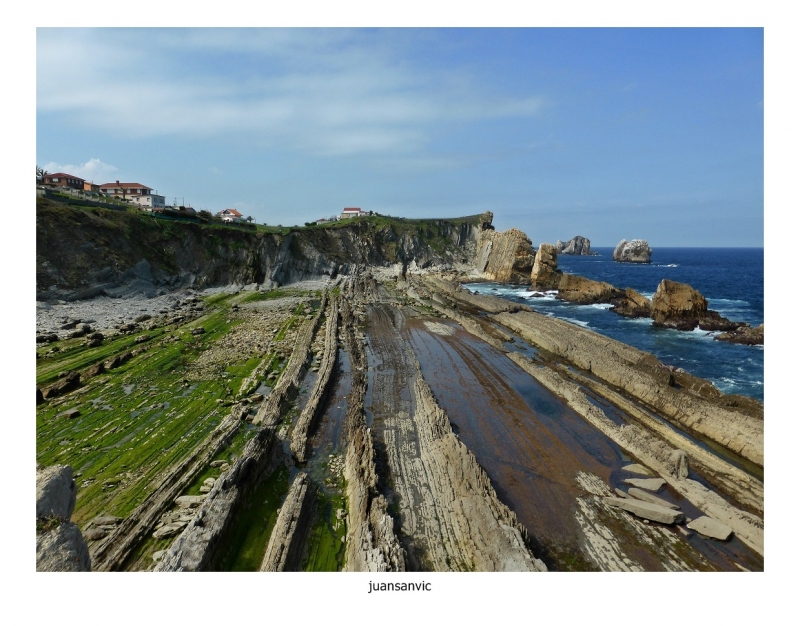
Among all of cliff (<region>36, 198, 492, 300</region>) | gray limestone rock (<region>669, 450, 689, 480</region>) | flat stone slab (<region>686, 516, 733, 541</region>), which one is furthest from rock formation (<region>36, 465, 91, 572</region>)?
cliff (<region>36, 198, 492, 300</region>)

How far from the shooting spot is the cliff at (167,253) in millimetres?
42219

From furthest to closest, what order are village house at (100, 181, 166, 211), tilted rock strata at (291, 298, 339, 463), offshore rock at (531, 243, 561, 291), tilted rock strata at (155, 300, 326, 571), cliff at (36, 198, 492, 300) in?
offshore rock at (531, 243, 561, 291), village house at (100, 181, 166, 211), cliff at (36, 198, 492, 300), tilted rock strata at (291, 298, 339, 463), tilted rock strata at (155, 300, 326, 571)

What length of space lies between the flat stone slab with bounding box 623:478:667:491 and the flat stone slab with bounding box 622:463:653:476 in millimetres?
524

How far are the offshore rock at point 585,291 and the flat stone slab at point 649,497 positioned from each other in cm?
4979

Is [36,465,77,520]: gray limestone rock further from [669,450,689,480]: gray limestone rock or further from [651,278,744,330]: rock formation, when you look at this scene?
[651,278,744,330]: rock formation

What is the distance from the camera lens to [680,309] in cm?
4488

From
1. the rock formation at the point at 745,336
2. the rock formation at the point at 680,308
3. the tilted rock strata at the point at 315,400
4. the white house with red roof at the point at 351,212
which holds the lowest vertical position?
the tilted rock strata at the point at 315,400

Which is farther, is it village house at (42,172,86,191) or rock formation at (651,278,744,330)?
village house at (42,172,86,191)

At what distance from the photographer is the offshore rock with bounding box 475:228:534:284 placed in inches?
3656

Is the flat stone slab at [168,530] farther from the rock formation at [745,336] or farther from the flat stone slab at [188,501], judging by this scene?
the rock formation at [745,336]

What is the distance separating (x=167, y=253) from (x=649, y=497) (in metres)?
61.0

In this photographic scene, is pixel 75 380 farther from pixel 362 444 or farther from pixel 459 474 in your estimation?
pixel 459 474

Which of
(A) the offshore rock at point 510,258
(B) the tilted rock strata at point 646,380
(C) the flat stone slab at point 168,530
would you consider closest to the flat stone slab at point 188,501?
(C) the flat stone slab at point 168,530

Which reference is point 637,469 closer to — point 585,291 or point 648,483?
point 648,483
